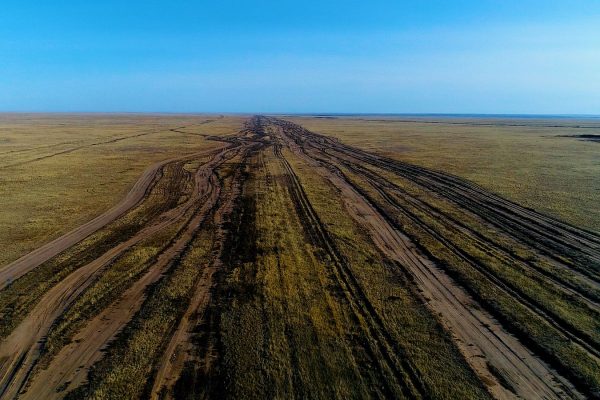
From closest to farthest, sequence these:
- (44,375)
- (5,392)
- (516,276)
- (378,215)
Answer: (5,392) → (44,375) → (516,276) → (378,215)

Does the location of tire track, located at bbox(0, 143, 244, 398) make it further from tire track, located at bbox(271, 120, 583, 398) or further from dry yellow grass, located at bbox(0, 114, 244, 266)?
tire track, located at bbox(271, 120, 583, 398)

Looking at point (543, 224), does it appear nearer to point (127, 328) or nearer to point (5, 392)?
point (127, 328)

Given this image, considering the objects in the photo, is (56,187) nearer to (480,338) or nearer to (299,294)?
(299,294)

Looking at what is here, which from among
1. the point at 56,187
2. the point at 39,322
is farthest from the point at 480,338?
the point at 56,187

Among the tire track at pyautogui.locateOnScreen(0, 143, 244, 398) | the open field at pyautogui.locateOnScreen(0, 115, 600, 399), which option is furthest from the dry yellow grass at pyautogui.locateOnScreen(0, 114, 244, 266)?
the tire track at pyautogui.locateOnScreen(0, 143, 244, 398)

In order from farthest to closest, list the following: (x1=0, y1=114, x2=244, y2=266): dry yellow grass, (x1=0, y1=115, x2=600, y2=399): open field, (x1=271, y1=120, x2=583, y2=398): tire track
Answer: (x1=0, y1=114, x2=244, y2=266): dry yellow grass → (x1=0, y1=115, x2=600, y2=399): open field → (x1=271, y1=120, x2=583, y2=398): tire track

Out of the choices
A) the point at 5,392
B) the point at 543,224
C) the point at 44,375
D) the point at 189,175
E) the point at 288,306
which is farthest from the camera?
the point at 189,175

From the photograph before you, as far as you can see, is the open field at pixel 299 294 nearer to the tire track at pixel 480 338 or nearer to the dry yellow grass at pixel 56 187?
the tire track at pixel 480 338

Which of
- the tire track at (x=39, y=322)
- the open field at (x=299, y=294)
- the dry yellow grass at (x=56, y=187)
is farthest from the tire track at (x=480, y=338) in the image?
the dry yellow grass at (x=56, y=187)

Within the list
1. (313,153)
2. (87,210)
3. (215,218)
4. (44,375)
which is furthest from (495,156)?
(44,375)
